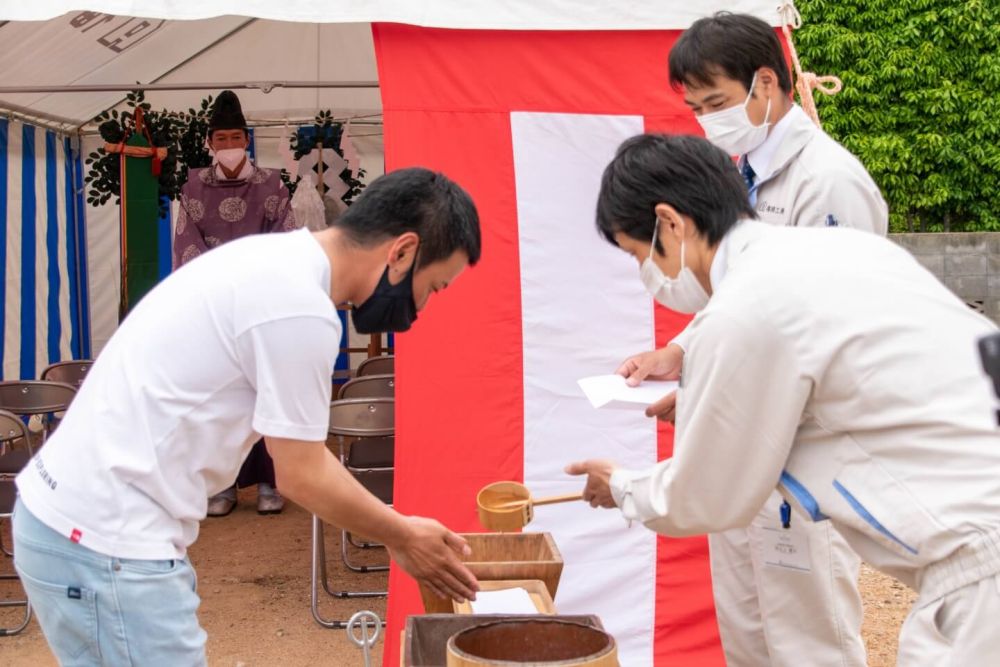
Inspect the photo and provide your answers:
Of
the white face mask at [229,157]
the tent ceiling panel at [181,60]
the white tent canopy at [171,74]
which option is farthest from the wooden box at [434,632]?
the white face mask at [229,157]

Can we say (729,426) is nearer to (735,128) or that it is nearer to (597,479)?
(597,479)

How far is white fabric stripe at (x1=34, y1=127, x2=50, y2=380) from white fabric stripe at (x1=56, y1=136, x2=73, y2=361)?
24 centimetres

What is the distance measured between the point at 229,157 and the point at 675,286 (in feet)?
13.0

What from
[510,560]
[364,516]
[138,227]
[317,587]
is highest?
[138,227]

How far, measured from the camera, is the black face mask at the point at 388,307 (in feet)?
6.07

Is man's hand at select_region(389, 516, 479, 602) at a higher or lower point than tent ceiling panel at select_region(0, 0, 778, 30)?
lower

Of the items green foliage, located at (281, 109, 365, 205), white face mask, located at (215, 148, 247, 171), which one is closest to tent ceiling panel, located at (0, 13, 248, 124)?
green foliage, located at (281, 109, 365, 205)

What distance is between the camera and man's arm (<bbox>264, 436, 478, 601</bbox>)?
1709 mm

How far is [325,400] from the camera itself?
1681mm

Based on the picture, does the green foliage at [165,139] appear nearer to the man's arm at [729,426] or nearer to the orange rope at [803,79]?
the orange rope at [803,79]

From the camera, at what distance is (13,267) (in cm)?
656

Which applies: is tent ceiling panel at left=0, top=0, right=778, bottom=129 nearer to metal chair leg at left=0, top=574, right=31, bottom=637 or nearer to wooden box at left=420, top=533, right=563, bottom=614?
metal chair leg at left=0, top=574, right=31, bottom=637

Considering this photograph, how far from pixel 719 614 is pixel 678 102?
1.59 metres

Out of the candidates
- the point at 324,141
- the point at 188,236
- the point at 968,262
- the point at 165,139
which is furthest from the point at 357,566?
the point at 968,262
